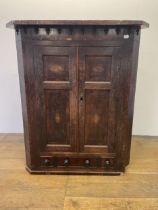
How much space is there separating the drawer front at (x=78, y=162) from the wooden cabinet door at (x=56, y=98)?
89 millimetres

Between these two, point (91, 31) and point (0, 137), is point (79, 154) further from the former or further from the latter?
point (0, 137)

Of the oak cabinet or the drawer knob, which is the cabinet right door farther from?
the drawer knob

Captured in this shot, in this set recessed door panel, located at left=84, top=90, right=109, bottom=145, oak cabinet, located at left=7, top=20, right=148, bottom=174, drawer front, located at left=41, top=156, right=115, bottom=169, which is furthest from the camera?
drawer front, located at left=41, top=156, right=115, bottom=169

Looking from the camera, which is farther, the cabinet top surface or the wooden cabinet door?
the wooden cabinet door

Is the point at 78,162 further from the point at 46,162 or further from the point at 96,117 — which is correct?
the point at 96,117

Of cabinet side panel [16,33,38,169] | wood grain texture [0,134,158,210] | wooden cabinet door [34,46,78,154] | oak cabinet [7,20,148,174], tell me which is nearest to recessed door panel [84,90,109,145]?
oak cabinet [7,20,148,174]

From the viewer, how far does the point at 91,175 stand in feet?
6.45

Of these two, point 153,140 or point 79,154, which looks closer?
point 79,154

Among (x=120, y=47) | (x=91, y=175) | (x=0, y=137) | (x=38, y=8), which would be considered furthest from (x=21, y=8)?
(x=91, y=175)

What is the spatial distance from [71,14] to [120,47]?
40.5 inches

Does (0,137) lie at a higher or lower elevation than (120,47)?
lower

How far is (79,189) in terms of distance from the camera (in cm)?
177

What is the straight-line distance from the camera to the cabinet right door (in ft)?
5.63

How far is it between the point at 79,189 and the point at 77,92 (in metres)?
0.80
